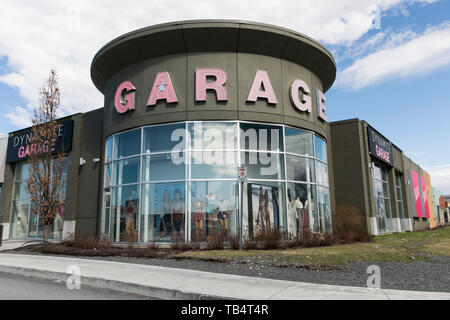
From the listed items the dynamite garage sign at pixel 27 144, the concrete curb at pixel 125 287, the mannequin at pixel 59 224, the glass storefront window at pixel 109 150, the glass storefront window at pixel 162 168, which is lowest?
the concrete curb at pixel 125 287

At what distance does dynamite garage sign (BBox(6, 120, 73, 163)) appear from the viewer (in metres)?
21.3

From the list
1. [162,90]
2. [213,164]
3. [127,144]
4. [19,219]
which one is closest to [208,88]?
[162,90]

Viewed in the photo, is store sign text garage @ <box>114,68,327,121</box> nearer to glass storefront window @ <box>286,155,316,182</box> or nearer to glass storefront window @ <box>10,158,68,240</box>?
glass storefront window @ <box>286,155,316,182</box>

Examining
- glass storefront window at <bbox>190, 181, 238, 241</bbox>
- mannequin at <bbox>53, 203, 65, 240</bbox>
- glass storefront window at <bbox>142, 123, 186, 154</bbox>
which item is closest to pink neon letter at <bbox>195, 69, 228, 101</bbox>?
glass storefront window at <bbox>142, 123, 186, 154</bbox>

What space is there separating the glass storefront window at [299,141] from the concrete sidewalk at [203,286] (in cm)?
980

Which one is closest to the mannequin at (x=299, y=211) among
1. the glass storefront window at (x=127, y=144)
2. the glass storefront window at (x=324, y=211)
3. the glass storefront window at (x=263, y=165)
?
the glass storefront window at (x=324, y=211)

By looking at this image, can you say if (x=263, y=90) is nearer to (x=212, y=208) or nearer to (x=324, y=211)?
(x=212, y=208)

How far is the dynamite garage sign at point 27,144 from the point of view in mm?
21344

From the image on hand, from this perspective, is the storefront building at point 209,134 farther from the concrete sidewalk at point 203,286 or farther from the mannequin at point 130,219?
the concrete sidewalk at point 203,286

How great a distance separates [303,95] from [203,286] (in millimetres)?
13108

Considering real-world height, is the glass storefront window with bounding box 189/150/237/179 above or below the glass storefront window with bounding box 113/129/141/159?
below

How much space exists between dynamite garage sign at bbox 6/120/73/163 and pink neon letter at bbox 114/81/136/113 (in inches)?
214
